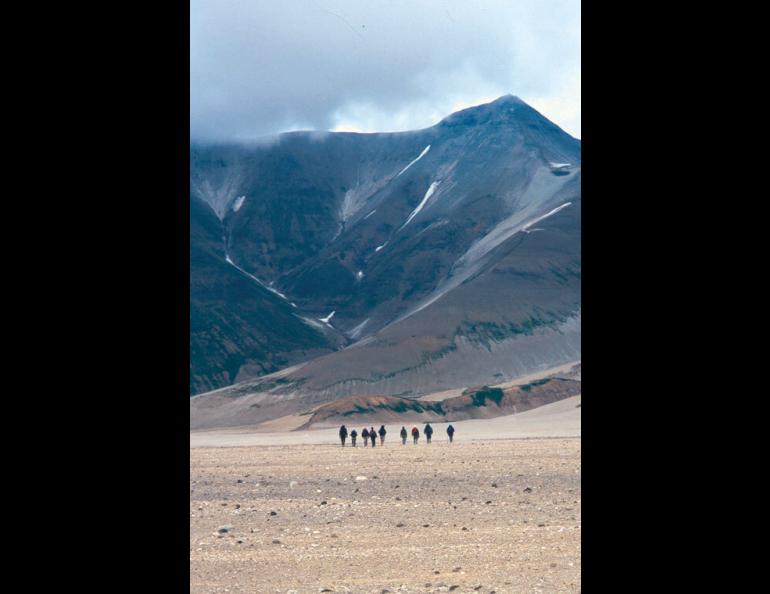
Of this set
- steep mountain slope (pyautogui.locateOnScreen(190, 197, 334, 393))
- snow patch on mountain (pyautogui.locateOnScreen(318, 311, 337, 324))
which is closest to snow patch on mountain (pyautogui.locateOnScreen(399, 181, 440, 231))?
snow patch on mountain (pyautogui.locateOnScreen(318, 311, 337, 324))

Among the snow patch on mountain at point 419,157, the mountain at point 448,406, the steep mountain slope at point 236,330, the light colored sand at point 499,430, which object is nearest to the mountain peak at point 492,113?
the snow patch on mountain at point 419,157

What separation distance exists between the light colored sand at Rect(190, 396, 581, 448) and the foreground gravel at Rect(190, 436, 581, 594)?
27.9 metres

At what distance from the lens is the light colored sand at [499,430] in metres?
65.5

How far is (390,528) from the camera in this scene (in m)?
20.4

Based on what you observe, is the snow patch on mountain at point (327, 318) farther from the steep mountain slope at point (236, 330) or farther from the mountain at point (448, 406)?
→ the mountain at point (448, 406)

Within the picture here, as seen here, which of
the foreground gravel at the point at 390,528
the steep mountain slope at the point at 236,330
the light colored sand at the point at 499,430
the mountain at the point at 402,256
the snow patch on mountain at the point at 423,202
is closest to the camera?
→ the foreground gravel at the point at 390,528

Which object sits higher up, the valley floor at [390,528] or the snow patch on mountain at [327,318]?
the snow patch on mountain at [327,318]

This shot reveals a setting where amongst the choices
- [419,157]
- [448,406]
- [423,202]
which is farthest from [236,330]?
[419,157]

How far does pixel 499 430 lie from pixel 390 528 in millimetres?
52547

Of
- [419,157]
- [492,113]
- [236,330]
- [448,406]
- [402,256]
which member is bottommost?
[448,406]

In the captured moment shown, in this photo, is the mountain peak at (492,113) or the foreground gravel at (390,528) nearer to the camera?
the foreground gravel at (390,528)

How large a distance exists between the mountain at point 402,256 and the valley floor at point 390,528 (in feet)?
232

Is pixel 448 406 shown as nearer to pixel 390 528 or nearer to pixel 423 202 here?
pixel 390 528
